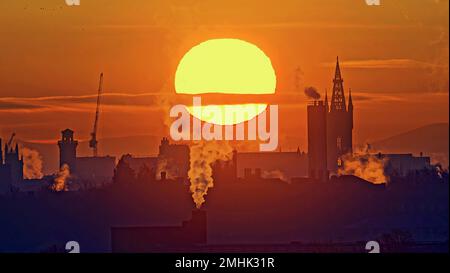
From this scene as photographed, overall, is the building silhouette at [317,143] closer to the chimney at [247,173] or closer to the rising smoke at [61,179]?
the chimney at [247,173]

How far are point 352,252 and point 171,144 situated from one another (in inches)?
133

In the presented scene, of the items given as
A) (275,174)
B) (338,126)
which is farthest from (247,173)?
(338,126)

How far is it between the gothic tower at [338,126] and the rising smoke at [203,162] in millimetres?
1727

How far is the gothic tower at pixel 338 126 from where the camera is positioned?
2442 cm

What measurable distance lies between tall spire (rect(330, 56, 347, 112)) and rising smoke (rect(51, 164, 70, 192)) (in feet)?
14.4

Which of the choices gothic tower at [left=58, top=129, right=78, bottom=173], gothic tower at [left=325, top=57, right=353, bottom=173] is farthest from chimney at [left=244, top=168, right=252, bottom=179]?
gothic tower at [left=58, top=129, right=78, bottom=173]

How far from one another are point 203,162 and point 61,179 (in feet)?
7.63

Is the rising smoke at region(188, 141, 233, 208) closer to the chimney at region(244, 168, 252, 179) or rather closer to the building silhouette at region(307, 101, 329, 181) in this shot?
the chimney at region(244, 168, 252, 179)

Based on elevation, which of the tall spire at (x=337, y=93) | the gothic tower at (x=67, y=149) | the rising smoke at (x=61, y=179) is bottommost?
the rising smoke at (x=61, y=179)

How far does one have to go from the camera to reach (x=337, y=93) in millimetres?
24453

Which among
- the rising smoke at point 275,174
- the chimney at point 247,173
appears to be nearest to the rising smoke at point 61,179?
the chimney at point 247,173

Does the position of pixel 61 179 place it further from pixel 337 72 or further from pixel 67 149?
pixel 337 72
